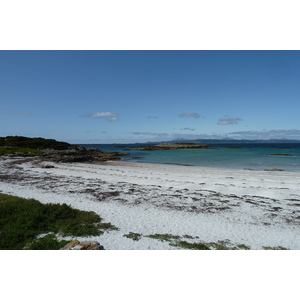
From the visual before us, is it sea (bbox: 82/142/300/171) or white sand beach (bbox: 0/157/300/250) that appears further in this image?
sea (bbox: 82/142/300/171)

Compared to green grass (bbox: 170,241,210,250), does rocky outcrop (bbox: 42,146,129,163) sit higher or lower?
higher

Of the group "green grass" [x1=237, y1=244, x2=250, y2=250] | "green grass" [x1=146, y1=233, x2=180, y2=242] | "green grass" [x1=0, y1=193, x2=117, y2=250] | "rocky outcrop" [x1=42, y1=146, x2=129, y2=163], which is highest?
"rocky outcrop" [x1=42, y1=146, x2=129, y2=163]

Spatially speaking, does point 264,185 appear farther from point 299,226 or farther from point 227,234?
point 227,234

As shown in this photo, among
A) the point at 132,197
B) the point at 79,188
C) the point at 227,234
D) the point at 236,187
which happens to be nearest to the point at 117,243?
the point at 227,234

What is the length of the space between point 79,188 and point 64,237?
33.9 ft

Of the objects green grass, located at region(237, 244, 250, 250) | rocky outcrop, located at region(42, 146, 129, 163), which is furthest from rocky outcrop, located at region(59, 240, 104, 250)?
rocky outcrop, located at region(42, 146, 129, 163)

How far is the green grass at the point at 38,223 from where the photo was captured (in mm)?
8039

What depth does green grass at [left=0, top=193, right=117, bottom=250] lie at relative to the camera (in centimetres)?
804

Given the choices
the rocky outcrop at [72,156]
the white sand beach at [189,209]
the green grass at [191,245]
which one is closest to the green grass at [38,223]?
the white sand beach at [189,209]

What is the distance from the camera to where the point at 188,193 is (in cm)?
1725

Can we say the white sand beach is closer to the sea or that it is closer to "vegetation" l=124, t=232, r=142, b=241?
"vegetation" l=124, t=232, r=142, b=241

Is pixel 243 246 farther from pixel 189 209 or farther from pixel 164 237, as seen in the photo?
pixel 189 209

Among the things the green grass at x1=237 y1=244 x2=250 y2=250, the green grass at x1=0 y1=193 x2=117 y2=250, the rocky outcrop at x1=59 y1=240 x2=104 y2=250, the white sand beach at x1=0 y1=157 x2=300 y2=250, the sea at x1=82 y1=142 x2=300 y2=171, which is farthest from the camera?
the sea at x1=82 y1=142 x2=300 y2=171

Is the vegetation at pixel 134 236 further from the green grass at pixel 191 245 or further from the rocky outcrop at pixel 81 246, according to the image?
the rocky outcrop at pixel 81 246
